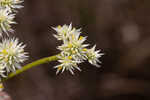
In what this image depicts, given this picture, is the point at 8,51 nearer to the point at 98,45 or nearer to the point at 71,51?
the point at 71,51

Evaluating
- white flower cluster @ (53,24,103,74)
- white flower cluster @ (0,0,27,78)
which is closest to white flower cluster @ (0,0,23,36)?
white flower cluster @ (0,0,27,78)

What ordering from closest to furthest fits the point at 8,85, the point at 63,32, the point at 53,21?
the point at 63,32 < the point at 8,85 < the point at 53,21

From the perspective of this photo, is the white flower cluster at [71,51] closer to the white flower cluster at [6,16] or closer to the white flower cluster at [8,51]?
the white flower cluster at [8,51]

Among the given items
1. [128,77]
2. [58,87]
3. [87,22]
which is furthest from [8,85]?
[128,77]

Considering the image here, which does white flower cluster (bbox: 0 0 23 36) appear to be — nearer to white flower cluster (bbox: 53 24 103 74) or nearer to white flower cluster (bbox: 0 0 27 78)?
white flower cluster (bbox: 0 0 27 78)

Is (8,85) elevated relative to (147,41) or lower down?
lower down

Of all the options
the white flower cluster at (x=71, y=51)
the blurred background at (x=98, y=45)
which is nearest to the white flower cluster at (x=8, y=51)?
the white flower cluster at (x=71, y=51)

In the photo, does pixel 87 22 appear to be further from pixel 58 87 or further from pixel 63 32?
pixel 63 32

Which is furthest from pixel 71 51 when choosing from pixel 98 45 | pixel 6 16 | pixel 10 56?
pixel 98 45
